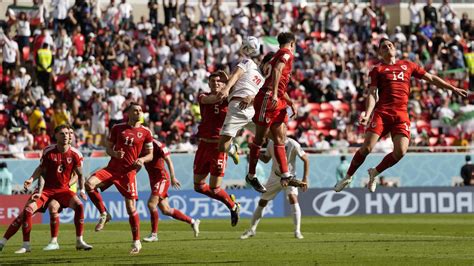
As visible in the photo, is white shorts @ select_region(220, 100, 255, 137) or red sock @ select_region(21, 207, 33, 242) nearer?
white shorts @ select_region(220, 100, 255, 137)

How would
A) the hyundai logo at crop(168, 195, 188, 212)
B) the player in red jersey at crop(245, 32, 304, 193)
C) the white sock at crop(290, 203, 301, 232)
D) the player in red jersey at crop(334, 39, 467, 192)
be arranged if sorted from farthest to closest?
the hyundai logo at crop(168, 195, 188, 212), the white sock at crop(290, 203, 301, 232), the player in red jersey at crop(334, 39, 467, 192), the player in red jersey at crop(245, 32, 304, 193)

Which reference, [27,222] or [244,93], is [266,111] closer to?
[244,93]

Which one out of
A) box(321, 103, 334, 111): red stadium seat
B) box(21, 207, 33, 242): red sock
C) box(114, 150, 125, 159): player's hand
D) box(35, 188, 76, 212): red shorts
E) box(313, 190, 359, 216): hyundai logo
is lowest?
box(313, 190, 359, 216): hyundai logo

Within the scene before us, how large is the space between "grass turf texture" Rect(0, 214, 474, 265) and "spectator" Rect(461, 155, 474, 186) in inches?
246

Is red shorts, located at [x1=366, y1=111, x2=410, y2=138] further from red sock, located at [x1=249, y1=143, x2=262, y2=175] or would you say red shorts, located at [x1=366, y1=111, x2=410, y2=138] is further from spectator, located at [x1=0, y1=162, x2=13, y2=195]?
spectator, located at [x1=0, y1=162, x2=13, y2=195]

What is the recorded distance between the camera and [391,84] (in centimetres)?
2044

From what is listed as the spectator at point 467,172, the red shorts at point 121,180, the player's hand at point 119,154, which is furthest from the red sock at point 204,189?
the spectator at point 467,172

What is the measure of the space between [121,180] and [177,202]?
12067mm

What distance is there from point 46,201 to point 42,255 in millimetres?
1268

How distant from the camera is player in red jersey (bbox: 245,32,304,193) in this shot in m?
19.2

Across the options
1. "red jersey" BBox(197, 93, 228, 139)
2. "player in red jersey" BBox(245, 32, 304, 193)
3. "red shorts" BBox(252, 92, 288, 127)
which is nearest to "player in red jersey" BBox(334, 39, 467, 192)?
"player in red jersey" BBox(245, 32, 304, 193)

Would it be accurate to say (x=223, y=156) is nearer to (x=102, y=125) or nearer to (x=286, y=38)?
(x=286, y=38)

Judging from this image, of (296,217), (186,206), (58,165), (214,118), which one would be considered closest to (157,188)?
(214,118)

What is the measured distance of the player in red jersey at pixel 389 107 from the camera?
2022 cm
